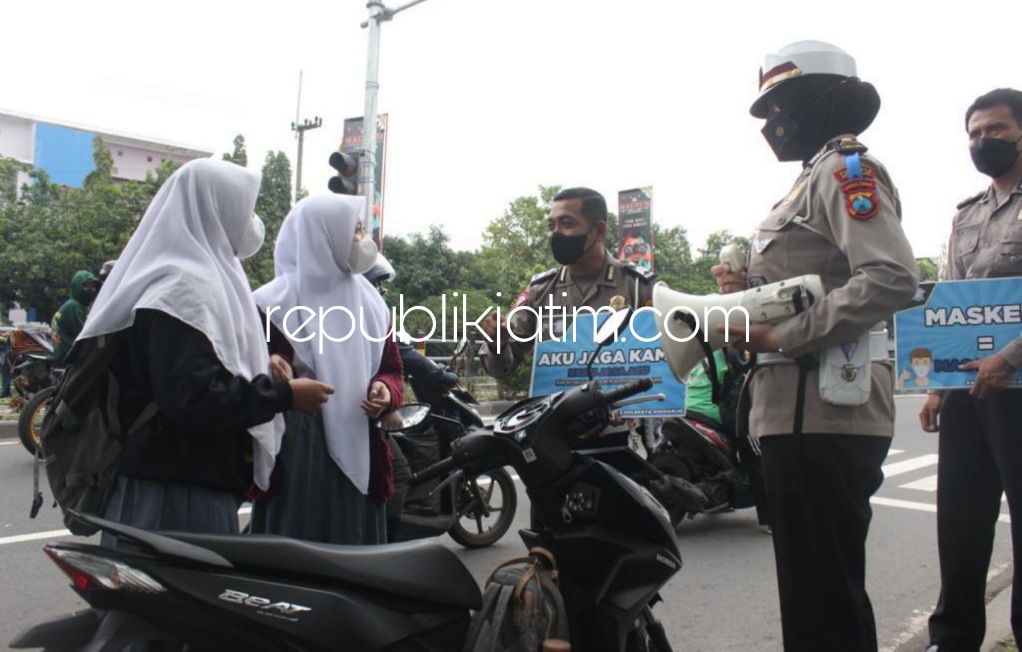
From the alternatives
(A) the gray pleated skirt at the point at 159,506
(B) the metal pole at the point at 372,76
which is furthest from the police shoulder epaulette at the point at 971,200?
(B) the metal pole at the point at 372,76

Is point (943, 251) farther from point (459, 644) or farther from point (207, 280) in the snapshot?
point (207, 280)

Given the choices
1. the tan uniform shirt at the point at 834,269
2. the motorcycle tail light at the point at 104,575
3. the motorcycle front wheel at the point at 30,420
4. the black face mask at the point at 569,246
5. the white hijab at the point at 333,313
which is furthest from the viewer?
the motorcycle front wheel at the point at 30,420

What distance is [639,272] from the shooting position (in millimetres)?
3092

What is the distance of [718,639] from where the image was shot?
354 cm

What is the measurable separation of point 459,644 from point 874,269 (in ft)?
4.25

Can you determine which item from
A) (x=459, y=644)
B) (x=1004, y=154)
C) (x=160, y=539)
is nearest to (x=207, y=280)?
(x=160, y=539)

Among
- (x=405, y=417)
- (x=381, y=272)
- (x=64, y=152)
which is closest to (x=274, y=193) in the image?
(x=64, y=152)

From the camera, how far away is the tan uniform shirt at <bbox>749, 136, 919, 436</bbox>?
1939 millimetres

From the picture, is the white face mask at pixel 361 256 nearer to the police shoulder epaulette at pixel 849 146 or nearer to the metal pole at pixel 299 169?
the police shoulder epaulette at pixel 849 146

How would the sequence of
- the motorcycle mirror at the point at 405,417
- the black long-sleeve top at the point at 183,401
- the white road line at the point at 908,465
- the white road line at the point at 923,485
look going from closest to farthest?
1. the black long-sleeve top at the point at 183,401
2. the motorcycle mirror at the point at 405,417
3. the white road line at the point at 923,485
4. the white road line at the point at 908,465

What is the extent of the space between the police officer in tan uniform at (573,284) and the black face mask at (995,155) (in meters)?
1.26

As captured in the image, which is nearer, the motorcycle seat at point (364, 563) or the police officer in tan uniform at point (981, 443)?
the motorcycle seat at point (364, 563)

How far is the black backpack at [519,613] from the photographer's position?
5.96 ft

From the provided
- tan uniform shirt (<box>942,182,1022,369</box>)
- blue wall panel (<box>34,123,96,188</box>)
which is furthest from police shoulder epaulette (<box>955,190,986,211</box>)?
blue wall panel (<box>34,123,96,188</box>)
